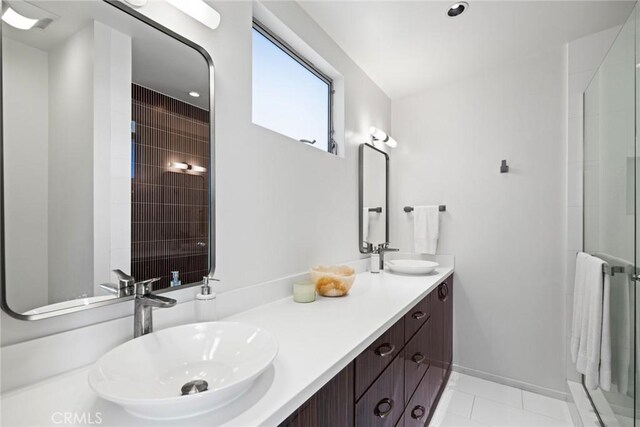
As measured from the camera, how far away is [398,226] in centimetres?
271

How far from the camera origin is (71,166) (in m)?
0.78

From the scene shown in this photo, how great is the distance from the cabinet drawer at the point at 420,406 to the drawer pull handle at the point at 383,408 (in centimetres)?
26

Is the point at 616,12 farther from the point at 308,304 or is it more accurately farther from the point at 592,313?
the point at 308,304

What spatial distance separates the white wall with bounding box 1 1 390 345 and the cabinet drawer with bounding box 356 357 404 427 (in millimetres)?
633

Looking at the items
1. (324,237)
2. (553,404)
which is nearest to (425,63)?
(324,237)

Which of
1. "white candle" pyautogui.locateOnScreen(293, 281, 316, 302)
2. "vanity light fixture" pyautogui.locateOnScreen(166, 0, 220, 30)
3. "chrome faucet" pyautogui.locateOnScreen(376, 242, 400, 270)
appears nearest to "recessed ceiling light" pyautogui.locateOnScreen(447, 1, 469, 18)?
"vanity light fixture" pyautogui.locateOnScreen(166, 0, 220, 30)

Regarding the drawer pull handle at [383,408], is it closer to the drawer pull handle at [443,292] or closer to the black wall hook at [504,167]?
the drawer pull handle at [443,292]

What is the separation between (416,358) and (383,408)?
0.44 meters

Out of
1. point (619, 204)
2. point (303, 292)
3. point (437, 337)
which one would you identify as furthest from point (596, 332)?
point (303, 292)

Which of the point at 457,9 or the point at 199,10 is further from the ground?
the point at 457,9

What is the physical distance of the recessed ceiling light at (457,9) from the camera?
5.23 feet

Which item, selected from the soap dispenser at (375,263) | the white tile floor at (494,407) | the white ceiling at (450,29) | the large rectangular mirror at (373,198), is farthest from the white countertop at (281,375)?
the white ceiling at (450,29)

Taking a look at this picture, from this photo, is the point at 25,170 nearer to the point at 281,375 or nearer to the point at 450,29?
the point at 281,375

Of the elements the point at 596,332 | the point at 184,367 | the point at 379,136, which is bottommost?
the point at 596,332
